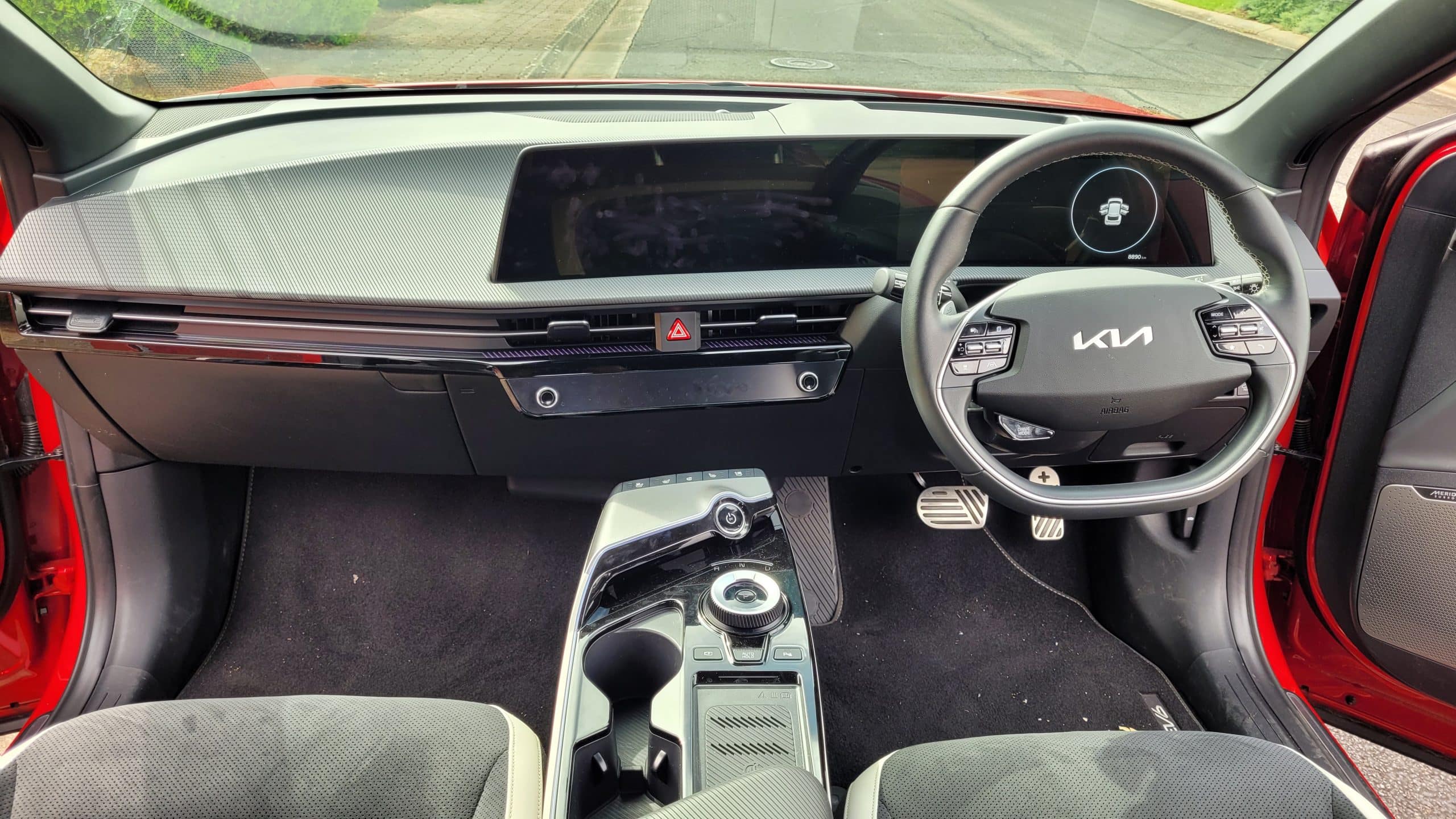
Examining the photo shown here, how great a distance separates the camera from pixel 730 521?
1607 mm

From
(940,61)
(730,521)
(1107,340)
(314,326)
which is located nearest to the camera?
(1107,340)

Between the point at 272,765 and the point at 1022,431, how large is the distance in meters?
1.29

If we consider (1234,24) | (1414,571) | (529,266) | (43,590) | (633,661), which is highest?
(1234,24)

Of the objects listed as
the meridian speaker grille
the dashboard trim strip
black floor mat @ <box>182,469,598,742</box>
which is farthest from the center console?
black floor mat @ <box>182,469,598,742</box>

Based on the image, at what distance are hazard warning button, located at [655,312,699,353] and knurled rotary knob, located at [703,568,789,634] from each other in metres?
0.44

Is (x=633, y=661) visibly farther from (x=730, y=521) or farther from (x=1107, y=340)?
(x=1107, y=340)

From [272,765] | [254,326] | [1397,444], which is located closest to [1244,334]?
[1397,444]

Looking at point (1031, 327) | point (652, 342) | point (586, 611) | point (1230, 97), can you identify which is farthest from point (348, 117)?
point (1230, 97)

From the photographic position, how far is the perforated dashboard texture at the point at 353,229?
4.73 ft

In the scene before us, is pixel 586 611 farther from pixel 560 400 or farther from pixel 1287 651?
pixel 1287 651

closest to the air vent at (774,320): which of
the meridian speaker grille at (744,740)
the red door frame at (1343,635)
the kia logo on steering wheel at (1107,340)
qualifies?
the kia logo on steering wheel at (1107,340)

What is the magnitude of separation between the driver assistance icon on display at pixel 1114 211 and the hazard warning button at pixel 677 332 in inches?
32.3

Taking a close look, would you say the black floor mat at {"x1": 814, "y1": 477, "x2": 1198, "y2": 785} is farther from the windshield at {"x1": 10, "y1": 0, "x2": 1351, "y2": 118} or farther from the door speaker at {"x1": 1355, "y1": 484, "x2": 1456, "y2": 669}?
the windshield at {"x1": 10, "y1": 0, "x2": 1351, "y2": 118}

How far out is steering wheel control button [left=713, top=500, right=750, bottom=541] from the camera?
1.60m
